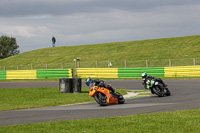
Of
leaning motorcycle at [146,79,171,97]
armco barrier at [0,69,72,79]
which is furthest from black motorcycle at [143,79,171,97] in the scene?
armco barrier at [0,69,72,79]

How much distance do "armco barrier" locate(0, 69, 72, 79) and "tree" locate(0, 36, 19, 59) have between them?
9299 cm

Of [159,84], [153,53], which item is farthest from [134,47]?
[159,84]

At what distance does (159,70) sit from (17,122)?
2338 centimetres

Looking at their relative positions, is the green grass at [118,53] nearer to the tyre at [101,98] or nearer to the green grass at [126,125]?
the tyre at [101,98]

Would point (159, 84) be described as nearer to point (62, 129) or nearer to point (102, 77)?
point (62, 129)

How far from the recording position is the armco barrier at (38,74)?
3587 cm

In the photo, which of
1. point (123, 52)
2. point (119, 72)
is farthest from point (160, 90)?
point (123, 52)

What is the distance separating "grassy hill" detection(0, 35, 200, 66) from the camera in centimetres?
5209

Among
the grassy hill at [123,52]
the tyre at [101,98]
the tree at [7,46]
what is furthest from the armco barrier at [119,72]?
the tree at [7,46]

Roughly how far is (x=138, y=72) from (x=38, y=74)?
11.2 meters

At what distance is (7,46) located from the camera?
429 feet

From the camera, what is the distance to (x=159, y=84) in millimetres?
16125

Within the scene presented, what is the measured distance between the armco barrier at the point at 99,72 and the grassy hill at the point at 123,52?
17476mm

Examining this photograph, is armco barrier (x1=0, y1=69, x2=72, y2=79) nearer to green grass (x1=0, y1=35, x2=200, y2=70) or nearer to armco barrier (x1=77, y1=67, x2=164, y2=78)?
armco barrier (x1=77, y1=67, x2=164, y2=78)
